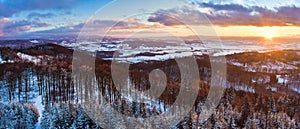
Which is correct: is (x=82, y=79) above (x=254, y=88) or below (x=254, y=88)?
above

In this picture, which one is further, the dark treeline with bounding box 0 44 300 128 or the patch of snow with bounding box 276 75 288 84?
the patch of snow with bounding box 276 75 288 84

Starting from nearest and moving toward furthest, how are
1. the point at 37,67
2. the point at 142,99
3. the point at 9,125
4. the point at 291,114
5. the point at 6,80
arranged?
the point at 9,125, the point at 291,114, the point at 142,99, the point at 6,80, the point at 37,67

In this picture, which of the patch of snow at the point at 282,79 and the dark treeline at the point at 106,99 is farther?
the patch of snow at the point at 282,79

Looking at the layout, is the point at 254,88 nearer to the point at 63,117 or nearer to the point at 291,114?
the point at 291,114

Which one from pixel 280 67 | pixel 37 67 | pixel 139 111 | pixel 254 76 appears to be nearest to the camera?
pixel 139 111

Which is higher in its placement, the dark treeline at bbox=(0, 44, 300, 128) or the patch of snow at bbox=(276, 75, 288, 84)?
the dark treeline at bbox=(0, 44, 300, 128)

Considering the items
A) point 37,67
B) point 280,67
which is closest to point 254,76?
point 280,67

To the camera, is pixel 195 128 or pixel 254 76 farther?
pixel 254 76

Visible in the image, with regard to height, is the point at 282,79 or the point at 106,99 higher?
the point at 106,99

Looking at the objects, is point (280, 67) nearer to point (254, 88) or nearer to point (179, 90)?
point (254, 88)

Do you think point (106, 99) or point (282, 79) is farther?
point (282, 79)

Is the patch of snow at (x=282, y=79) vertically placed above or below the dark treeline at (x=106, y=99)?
below
